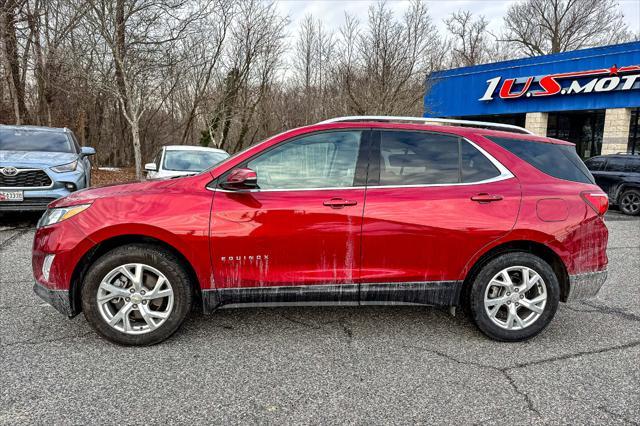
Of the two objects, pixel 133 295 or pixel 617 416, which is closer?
pixel 617 416

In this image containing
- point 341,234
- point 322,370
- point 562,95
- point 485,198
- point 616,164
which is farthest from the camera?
point 562,95

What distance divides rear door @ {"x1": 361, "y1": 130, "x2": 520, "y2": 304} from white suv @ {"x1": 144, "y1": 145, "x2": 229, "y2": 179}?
6.24m

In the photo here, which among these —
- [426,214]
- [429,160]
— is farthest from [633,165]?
[426,214]

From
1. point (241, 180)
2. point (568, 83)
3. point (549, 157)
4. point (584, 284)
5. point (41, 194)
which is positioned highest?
point (568, 83)

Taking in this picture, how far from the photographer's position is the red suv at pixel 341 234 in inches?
126

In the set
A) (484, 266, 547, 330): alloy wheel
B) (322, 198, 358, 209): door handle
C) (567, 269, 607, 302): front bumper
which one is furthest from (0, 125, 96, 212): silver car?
(567, 269, 607, 302): front bumper

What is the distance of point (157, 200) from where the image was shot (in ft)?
10.6

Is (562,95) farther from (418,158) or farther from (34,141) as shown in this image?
(34,141)

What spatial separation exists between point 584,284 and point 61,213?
4.11 m

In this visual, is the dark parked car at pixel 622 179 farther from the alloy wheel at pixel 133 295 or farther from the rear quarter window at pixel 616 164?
the alloy wheel at pixel 133 295

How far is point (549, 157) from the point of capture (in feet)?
12.0

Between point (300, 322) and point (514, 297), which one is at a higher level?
point (514, 297)

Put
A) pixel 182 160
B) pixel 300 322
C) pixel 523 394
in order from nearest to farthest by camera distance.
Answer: pixel 523 394, pixel 300 322, pixel 182 160

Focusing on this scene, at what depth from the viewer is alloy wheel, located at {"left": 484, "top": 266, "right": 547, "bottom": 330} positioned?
3.44 metres
